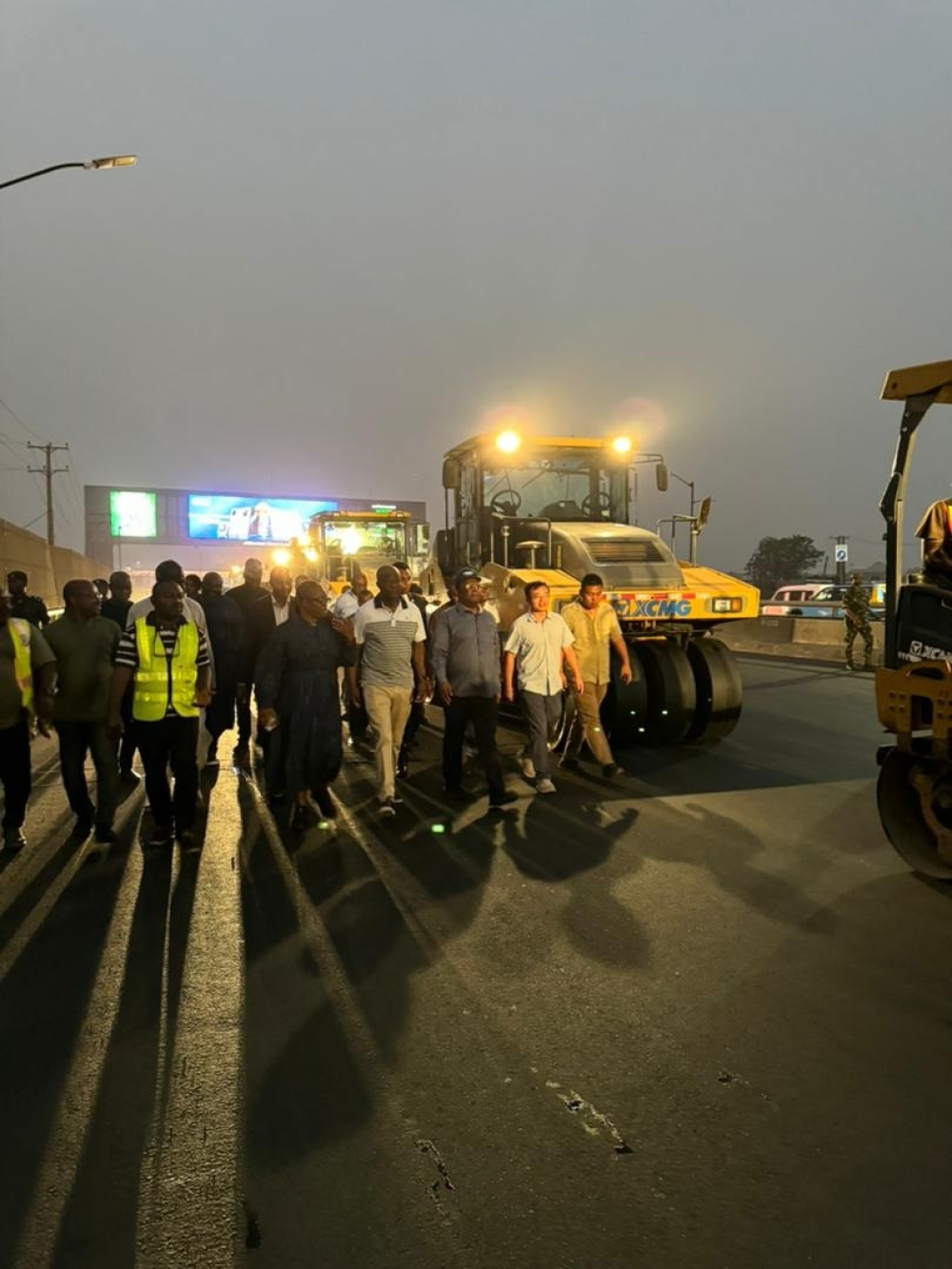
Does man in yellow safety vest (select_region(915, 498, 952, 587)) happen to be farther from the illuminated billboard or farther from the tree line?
the tree line

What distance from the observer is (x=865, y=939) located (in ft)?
14.6

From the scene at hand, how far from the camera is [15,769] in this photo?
598cm

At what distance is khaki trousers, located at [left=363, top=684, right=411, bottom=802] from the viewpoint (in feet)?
22.9

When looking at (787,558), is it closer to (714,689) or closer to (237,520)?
(237,520)

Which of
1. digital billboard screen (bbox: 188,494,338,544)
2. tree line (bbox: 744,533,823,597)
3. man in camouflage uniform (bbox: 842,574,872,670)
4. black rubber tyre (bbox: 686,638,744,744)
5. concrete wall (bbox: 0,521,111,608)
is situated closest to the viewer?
black rubber tyre (bbox: 686,638,744,744)

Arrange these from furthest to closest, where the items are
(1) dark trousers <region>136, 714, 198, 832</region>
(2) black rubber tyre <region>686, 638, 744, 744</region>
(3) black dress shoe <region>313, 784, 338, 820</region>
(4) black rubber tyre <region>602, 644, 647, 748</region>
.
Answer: (2) black rubber tyre <region>686, 638, 744, 744</region>
(4) black rubber tyre <region>602, 644, 647, 748</region>
(3) black dress shoe <region>313, 784, 338, 820</region>
(1) dark trousers <region>136, 714, 198, 832</region>

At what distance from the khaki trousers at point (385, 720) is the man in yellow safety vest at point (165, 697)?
4.57 ft

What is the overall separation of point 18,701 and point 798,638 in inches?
761

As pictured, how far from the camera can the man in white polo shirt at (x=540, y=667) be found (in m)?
7.50

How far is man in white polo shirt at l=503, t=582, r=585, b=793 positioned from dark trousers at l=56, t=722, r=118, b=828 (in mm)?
3190

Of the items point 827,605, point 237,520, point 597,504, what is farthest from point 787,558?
point 597,504

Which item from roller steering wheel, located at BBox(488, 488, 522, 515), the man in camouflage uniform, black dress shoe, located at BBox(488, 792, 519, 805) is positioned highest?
roller steering wheel, located at BBox(488, 488, 522, 515)

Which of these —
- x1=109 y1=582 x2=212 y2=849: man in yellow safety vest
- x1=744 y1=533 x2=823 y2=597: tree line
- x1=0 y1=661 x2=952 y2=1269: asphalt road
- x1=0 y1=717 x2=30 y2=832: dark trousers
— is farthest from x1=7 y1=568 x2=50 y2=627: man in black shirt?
x1=744 y1=533 x2=823 y2=597: tree line

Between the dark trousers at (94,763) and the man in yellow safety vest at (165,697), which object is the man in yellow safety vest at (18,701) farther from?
the man in yellow safety vest at (165,697)
